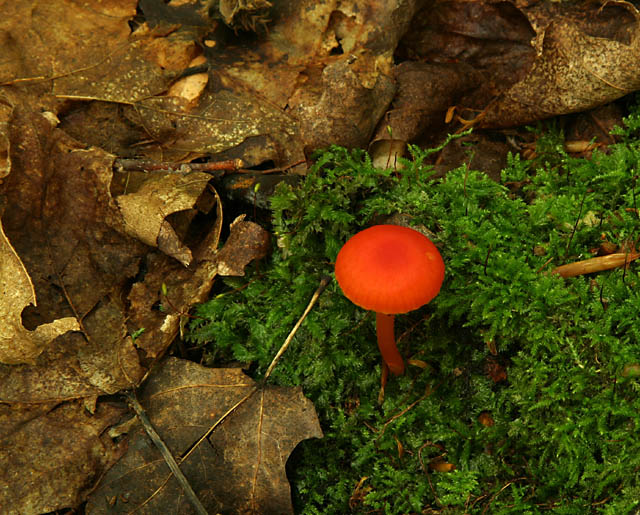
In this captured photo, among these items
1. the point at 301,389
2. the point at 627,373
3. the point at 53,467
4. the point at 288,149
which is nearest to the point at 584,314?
the point at 627,373

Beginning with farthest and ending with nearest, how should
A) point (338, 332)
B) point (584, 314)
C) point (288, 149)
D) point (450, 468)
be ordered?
1. point (288, 149)
2. point (338, 332)
3. point (450, 468)
4. point (584, 314)

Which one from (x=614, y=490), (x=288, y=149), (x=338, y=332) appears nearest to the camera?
(x=614, y=490)

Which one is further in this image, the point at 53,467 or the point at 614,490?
the point at 53,467

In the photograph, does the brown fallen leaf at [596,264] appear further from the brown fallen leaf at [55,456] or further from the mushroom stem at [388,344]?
the brown fallen leaf at [55,456]

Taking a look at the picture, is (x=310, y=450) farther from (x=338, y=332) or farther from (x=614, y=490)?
(x=614, y=490)

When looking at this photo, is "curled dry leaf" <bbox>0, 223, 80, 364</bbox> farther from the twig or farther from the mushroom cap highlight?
the mushroom cap highlight

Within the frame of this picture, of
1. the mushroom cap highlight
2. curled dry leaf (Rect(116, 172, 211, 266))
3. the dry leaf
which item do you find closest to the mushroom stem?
the mushroom cap highlight

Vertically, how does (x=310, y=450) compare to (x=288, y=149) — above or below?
below
